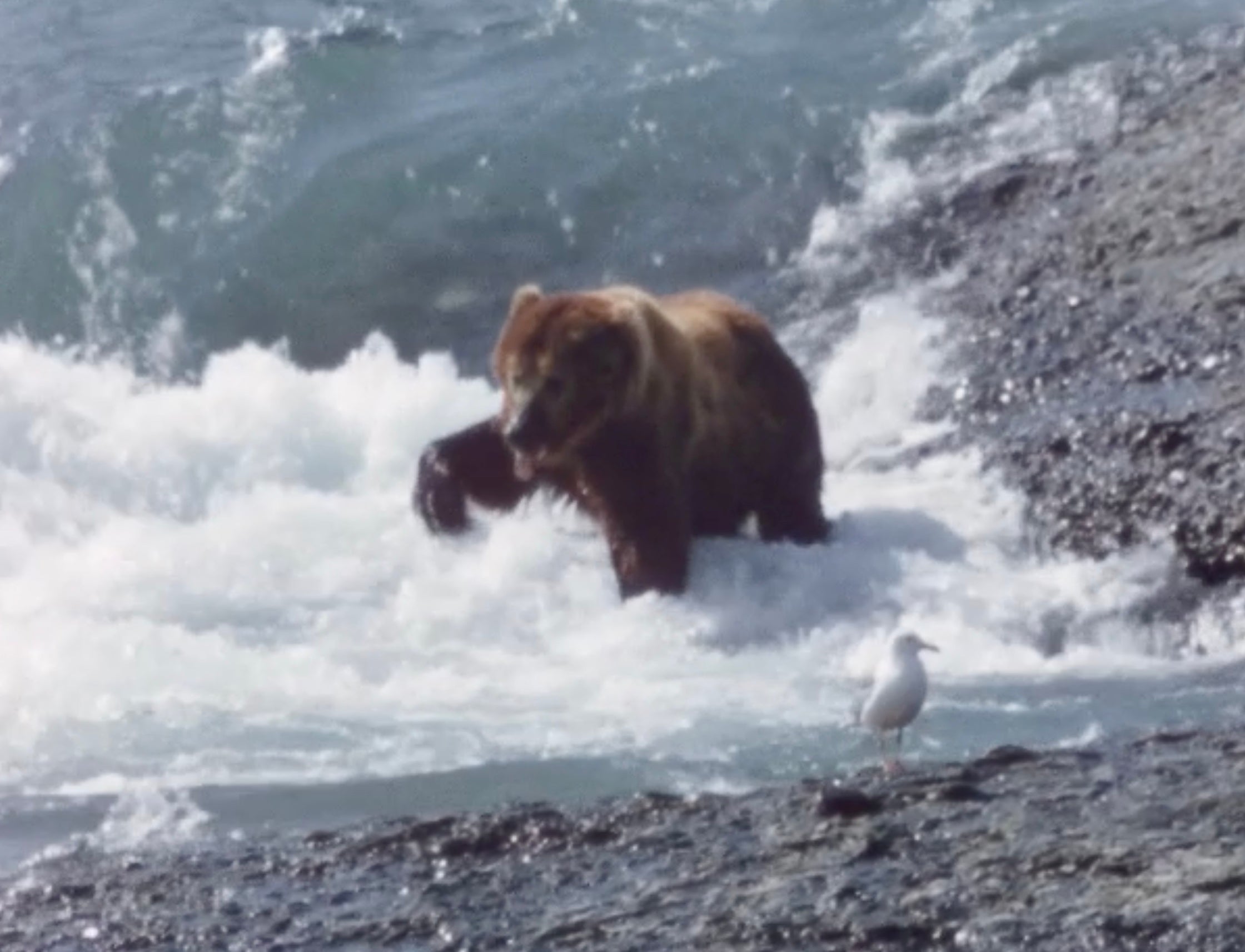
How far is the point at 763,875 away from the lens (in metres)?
5.60

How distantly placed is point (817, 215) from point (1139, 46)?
183cm

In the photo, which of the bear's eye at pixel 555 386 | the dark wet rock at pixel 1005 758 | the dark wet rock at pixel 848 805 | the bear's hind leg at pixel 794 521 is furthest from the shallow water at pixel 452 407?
the dark wet rock at pixel 848 805

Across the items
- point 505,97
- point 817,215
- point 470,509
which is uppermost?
point 505,97

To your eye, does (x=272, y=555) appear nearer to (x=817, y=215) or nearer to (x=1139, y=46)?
(x=817, y=215)

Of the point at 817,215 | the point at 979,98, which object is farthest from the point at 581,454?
the point at 979,98

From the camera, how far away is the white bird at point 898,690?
277 inches

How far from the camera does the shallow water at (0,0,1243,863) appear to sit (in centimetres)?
829

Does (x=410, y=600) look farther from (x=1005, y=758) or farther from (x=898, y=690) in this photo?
(x=1005, y=758)

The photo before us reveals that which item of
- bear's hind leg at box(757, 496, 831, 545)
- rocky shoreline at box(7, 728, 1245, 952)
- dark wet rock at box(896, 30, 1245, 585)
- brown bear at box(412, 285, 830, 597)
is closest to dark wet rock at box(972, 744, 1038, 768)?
rocky shoreline at box(7, 728, 1245, 952)

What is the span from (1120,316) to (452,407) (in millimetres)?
3141

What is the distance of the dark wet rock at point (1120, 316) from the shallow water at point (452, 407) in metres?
0.17

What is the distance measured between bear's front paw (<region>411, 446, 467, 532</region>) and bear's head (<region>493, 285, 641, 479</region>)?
79 cm

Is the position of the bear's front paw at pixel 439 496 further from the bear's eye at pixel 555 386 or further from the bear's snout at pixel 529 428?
the bear's eye at pixel 555 386

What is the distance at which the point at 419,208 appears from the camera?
15594 mm
